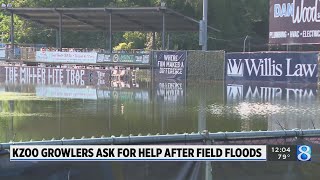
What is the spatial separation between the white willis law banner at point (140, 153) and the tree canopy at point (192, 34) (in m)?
47.8

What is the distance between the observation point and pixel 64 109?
18.0m

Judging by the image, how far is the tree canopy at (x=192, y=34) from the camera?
54.3 meters

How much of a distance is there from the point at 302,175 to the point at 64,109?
44.4ft

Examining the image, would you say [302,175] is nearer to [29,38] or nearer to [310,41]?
[310,41]

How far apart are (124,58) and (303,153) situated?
107 ft

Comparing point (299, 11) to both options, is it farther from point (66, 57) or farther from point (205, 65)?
point (66, 57)

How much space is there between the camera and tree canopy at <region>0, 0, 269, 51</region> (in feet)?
178

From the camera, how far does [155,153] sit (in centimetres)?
509

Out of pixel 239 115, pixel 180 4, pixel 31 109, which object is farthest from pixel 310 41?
pixel 180 4

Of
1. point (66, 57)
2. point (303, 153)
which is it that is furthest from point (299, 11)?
point (303, 153)

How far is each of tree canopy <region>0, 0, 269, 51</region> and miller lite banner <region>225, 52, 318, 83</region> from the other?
20776mm

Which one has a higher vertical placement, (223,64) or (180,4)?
(180,4)

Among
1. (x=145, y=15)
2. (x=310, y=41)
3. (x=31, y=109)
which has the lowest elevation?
(x=31, y=109)

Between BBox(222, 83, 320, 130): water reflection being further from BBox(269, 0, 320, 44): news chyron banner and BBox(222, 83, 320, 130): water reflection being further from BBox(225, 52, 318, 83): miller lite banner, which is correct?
BBox(269, 0, 320, 44): news chyron banner
